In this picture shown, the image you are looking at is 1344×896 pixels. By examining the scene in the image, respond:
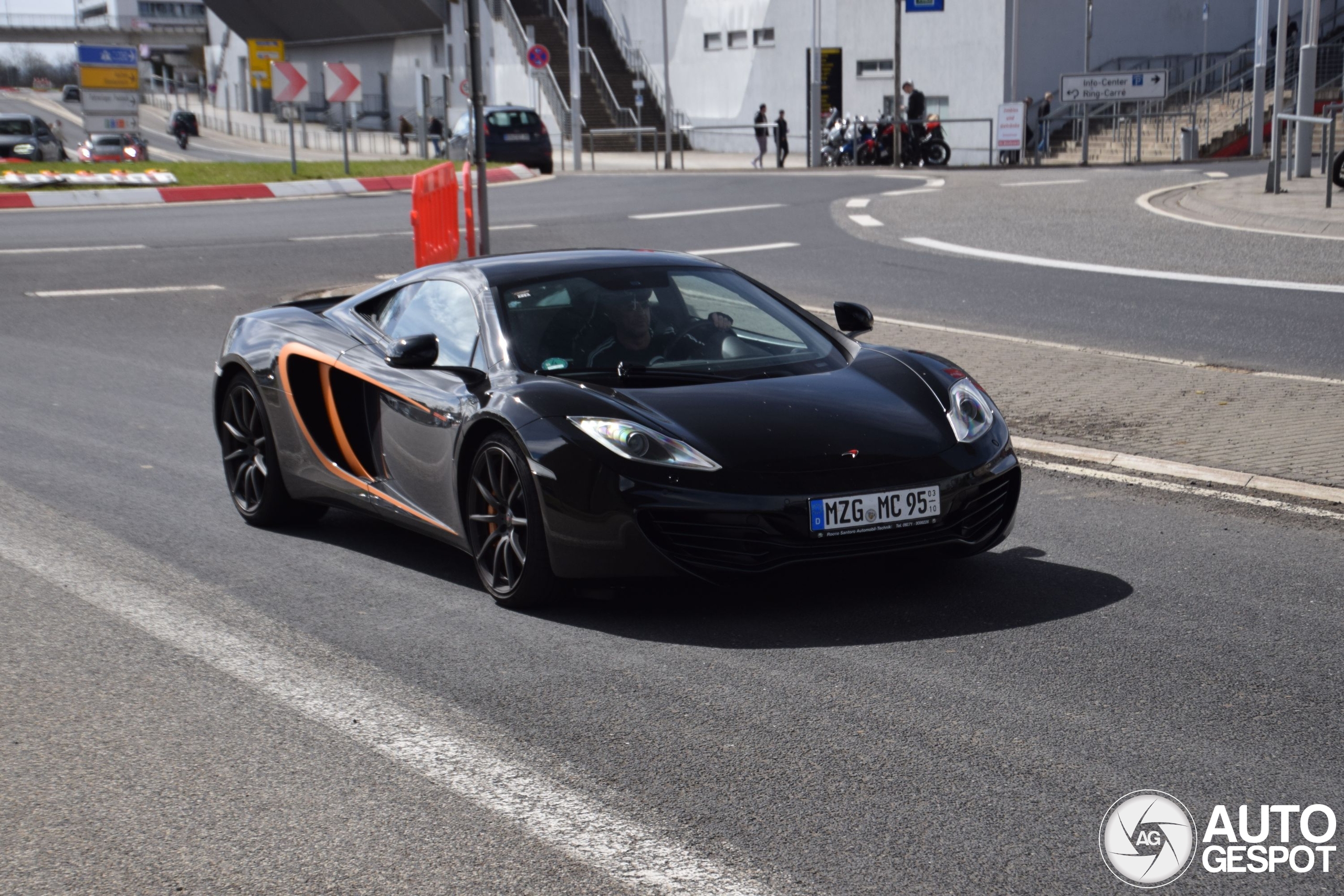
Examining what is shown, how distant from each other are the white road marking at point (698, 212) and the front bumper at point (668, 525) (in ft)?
61.5

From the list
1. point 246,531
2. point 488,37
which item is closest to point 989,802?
point 246,531

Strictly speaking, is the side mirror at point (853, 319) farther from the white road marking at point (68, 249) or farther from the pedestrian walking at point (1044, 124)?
the pedestrian walking at point (1044, 124)

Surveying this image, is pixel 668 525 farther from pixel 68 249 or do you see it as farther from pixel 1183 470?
pixel 68 249

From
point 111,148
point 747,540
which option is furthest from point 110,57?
point 747,540

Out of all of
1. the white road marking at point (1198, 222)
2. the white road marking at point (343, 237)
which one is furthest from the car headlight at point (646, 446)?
the white road marking at point (343, 237)

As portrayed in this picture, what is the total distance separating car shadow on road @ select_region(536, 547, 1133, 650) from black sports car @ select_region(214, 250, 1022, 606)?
204mm

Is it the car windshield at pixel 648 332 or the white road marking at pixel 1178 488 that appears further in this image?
the white road marking at pixel 1178 488

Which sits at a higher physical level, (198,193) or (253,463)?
(198,193)

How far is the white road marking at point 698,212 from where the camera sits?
24.2 m

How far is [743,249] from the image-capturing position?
19609 millimetres

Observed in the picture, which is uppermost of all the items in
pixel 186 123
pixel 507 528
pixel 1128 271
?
pixel 186 123

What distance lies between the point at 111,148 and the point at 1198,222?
39.8 m

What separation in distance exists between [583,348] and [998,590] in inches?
69.7

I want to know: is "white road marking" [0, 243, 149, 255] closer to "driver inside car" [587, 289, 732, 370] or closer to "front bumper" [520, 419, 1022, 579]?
"driver inside car" [587, 289, 732, 370]
